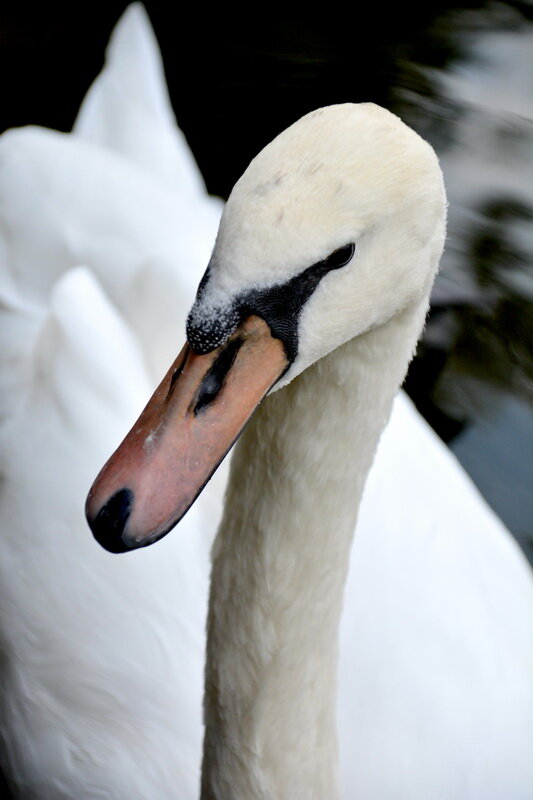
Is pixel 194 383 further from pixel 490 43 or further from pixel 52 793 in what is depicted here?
pixel 490 43

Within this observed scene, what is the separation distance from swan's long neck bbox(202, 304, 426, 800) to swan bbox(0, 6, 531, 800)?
18.2 inches

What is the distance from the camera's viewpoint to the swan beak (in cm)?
152

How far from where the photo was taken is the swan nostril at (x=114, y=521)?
1511mm

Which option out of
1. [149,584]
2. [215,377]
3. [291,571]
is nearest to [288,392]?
[215,377]

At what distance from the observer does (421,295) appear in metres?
1.72

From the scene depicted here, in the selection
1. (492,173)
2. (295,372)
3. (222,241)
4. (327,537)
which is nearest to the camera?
(222,241)

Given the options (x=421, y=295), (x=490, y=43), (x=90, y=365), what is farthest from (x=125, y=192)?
(x=490, y=43)

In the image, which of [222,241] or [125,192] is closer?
[222,241]

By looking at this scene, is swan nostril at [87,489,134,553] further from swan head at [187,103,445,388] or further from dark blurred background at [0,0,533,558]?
dark blurred background at [0,0,533,558]

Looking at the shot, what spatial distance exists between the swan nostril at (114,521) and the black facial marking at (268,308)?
0.20 m

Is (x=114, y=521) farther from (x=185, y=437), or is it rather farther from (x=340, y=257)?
(x=340, y=257)

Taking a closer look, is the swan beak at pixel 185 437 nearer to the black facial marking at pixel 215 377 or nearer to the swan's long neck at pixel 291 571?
the black facial marking at pixel 215 377

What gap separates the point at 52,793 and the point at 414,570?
3.08 feet

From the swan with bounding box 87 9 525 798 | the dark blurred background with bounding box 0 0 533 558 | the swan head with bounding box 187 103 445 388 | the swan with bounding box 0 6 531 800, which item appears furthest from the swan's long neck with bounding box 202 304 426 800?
the dark blurred background with bounding box 0 0 533 558
